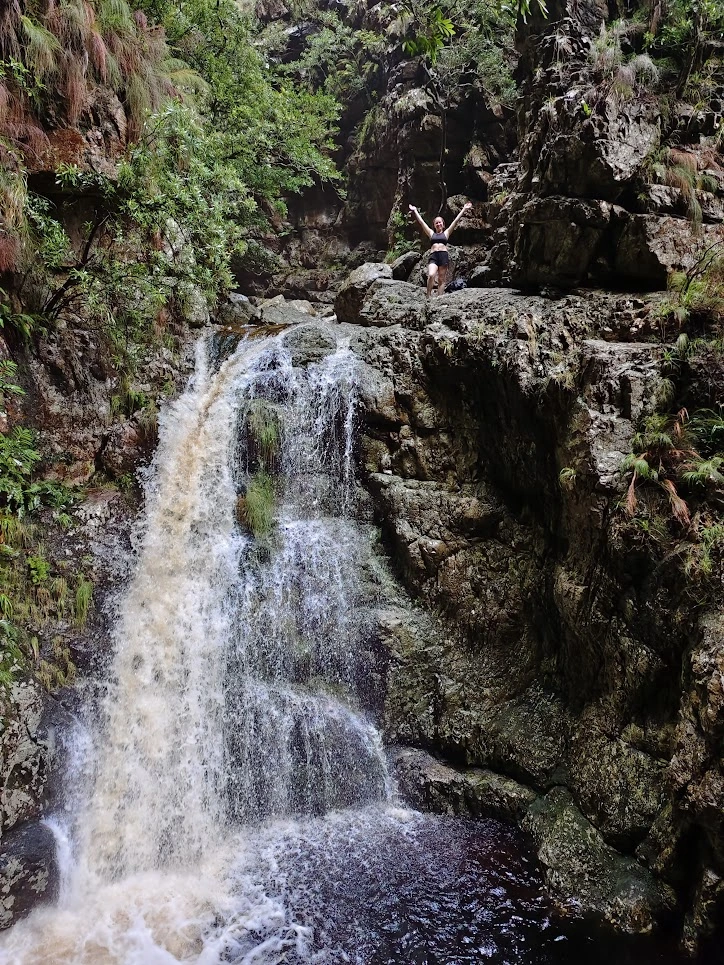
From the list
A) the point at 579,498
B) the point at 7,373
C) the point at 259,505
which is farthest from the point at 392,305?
the point at 7,373

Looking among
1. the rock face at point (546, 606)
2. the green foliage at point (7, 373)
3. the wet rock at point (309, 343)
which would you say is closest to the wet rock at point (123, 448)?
the green foliage at point (7, 373)

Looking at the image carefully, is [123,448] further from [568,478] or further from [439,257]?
[439,257]

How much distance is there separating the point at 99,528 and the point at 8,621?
5.98 ft

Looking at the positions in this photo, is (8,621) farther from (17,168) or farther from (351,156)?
(351,156)

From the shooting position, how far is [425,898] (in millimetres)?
5520

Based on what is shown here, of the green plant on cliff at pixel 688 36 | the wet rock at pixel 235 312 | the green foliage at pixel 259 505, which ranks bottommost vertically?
the green foliage at pixel 259 505

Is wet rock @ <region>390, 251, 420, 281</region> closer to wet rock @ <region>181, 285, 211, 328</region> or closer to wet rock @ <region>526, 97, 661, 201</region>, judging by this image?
wet rock @ <region>181, 285, 211, 328</region>

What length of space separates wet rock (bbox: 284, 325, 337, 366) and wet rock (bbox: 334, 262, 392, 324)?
1398 mm

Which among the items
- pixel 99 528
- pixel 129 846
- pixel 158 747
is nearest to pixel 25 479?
pixel 99 528

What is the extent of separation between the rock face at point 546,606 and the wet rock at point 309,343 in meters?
0.67

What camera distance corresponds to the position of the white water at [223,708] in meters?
5.40

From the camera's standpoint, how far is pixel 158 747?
6824 millimetres

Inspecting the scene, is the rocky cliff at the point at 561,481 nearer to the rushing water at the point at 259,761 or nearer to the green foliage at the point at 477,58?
the rushing water at the point at 259,761

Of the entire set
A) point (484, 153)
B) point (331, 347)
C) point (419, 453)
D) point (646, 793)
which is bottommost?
point (646, 793)
